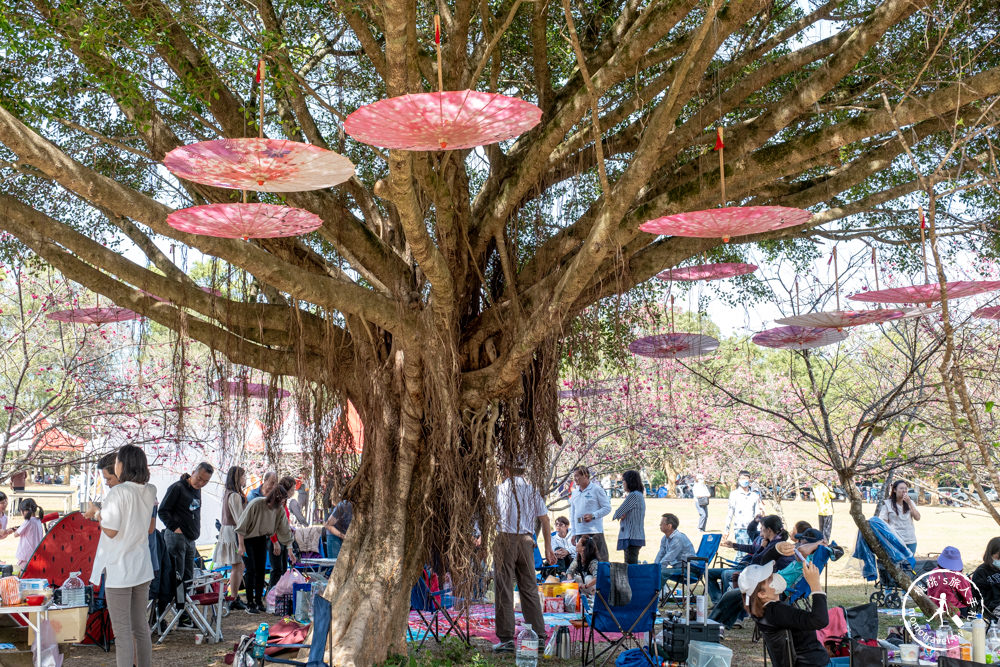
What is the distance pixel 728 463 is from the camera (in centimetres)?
1972

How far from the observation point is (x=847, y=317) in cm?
677

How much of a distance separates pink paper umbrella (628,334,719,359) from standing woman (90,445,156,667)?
4418mm

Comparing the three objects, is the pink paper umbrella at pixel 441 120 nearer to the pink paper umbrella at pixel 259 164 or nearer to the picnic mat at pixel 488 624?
the pink paper umbrella at pixel 259 164

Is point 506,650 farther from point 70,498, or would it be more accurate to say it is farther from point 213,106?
point 70,498

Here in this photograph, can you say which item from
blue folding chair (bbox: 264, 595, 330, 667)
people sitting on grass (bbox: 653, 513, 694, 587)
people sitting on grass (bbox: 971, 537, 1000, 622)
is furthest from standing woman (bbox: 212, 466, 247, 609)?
people sitting on grass (bbox: 971, 537, 1000, 622)

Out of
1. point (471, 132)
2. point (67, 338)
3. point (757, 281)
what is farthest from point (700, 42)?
point (67, 338)

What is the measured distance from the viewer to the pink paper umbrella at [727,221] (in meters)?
4.10

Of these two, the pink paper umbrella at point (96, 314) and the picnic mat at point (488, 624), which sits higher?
the pink paper umbrella at point (96, 314)

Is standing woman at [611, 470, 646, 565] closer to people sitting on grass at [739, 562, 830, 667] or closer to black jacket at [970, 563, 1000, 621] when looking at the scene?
black jacket at [970, 563, 1000, 621]

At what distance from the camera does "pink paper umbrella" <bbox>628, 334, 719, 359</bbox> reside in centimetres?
773

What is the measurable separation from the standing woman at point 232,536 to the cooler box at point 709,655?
4.70 metres

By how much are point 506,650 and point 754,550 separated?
3.45 metres

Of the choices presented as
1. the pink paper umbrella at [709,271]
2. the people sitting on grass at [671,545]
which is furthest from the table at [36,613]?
the people sitting on grass at [671,545]

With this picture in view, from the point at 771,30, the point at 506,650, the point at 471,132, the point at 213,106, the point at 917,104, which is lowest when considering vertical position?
the point at 506,650
